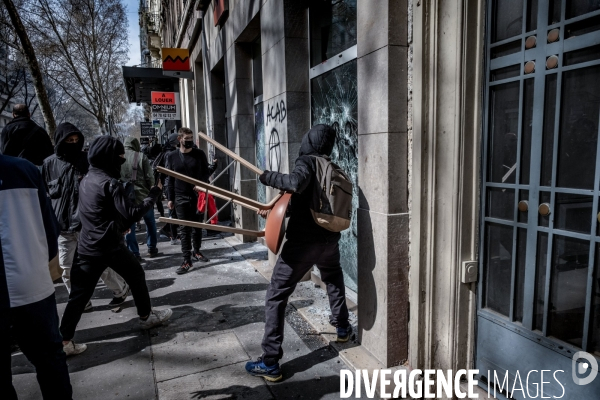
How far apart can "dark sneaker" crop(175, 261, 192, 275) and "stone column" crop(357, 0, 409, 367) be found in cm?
338

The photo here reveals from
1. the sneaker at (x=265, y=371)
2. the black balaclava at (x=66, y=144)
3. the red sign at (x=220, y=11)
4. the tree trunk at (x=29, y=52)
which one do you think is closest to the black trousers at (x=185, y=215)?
the black balaclava at (x=66, y=144)

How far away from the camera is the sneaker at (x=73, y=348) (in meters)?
3.41

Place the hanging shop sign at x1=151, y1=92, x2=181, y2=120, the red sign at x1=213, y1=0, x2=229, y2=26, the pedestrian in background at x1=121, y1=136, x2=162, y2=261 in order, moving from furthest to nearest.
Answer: the hanging shop sign at x1=151, y1=92, x2=181, y2=120
the red sign at x1=213, y1=0, x2=229, y2=26
the pedestrian in background at x1=121, y1=136, x2=162, y2=261

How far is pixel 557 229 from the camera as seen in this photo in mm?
2076

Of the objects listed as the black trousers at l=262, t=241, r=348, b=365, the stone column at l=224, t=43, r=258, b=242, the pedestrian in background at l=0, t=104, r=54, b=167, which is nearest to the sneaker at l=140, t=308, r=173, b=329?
the black trousers at l=262, t=241, r=348, b=365

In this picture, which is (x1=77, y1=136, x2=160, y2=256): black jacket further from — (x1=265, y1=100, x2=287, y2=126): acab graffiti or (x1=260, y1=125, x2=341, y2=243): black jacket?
(x1=265, y1=100, x2=287, y2=126): acab graffiti

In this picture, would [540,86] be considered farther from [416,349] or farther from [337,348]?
[337,348]

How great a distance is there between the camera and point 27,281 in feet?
6.95

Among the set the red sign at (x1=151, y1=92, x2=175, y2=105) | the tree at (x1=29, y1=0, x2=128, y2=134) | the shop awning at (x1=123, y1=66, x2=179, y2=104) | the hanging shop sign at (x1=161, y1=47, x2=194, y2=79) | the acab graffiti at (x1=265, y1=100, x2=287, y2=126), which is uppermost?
the tree at (x1=29, y1=0, x2=128, y2=134)

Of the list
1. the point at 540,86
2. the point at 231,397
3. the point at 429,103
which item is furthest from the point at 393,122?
the point at 231,397

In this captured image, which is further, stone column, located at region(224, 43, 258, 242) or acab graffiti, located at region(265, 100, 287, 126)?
stone column, located at region(224, 43, 258, 242)

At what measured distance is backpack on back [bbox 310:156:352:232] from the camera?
2.81 meters

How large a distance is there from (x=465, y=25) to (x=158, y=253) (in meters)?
6.03

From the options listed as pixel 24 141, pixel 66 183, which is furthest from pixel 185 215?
pixel 24 141
